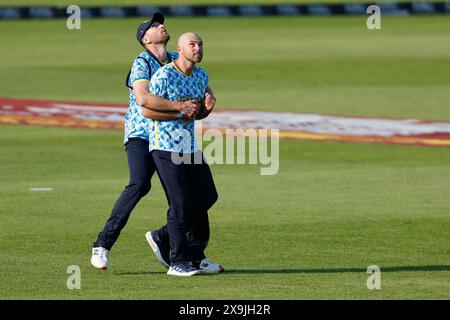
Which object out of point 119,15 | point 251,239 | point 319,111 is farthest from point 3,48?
point 251,239

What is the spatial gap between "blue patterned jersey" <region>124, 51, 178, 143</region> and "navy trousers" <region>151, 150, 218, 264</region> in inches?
12.6

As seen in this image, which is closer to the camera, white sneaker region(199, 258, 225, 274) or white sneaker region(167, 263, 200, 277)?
white sneaker region(167, 263, 200, 277)

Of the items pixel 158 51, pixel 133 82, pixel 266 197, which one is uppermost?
pixel 158 51

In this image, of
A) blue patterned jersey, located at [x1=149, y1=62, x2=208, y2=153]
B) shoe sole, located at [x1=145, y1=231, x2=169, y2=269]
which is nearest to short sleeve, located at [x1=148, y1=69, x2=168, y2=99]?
blue patterned jersey, located at [x1=149, y1=62, x2=208, y2=153]

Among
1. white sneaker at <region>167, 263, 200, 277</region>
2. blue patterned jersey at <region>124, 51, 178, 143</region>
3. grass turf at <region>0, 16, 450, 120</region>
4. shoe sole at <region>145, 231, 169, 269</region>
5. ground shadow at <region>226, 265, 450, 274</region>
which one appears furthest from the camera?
grass turf at <region>0, 16, 450, 120</region>

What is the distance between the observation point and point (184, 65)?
11.0 metres

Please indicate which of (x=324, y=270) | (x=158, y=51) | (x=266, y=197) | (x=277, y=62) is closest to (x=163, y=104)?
(x=158, y=51)

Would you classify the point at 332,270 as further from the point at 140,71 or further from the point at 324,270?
the point at 140,71

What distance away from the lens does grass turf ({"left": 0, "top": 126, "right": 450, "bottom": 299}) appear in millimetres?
10688

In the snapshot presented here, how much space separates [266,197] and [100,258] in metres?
4.68

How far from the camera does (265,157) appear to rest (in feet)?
61.9

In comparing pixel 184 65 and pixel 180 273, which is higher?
pixel 184 65

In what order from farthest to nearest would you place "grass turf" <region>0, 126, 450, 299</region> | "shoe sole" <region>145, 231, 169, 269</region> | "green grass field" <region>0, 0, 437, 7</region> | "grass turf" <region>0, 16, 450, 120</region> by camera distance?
1. "green grass field" <region>0, 0, 437, 7</region>
2. "grass turf" <region>0, 16, 450, 120</region>
3. "shoe sole" <region>145, 231, 169, 269</region>
4. "grass turf" <region>0, 126, 450, 299</region>

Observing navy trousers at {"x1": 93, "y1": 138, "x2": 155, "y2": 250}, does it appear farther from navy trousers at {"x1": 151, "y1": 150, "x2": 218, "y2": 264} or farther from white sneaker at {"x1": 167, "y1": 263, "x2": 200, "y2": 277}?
white sneaker at {"x1": 167, "y1": 263, "x2": 200, "y2": 277}
